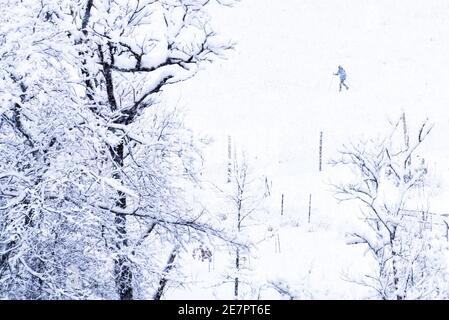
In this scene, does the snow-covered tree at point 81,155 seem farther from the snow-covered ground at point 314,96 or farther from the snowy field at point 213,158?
the snow-covered ground at point 314,96

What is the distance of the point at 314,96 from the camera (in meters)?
29.9

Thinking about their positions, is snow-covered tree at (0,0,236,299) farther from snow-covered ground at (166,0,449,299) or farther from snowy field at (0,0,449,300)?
snow-covered ground at (166,0,449,299)

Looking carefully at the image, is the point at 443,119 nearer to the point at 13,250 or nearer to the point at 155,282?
the point at 155,282

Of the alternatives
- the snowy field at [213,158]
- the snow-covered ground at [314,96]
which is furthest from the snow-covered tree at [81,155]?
the snow-covered ground at [314,96]

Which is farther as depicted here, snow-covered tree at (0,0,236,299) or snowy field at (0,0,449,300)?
snowy field at (0,0,449,300)

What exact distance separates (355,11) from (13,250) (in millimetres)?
35883

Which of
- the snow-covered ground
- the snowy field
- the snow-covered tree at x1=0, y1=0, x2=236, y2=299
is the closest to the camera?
the snow-covered tree at x1=0, y1=0, x2=236, y2=299

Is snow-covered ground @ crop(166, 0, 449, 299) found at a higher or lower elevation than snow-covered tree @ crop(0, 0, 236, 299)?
higher

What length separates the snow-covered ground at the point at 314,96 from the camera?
18.3m

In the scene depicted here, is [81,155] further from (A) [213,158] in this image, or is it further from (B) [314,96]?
(B) [314,96]

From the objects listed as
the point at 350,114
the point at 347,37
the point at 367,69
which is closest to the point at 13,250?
the point at 350,114

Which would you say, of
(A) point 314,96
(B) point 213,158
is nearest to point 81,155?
(B) point 213,158

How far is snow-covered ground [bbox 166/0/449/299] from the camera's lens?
18.3 metres

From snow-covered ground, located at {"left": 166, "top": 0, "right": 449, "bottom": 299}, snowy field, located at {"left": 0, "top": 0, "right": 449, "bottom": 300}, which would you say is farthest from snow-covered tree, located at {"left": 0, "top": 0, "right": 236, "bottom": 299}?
snow-covered ground, located at {"left": 166, "top": 0, "right": 449, "bottom": 299}
